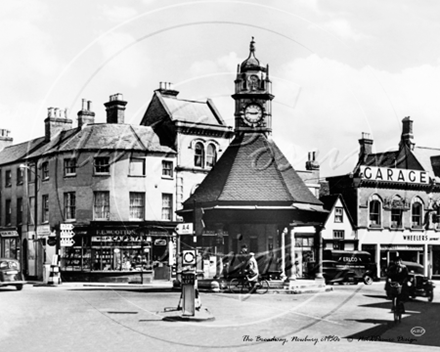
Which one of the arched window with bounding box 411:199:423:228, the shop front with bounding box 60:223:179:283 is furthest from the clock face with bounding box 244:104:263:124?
the arched window with bounding box 411:199:423:228

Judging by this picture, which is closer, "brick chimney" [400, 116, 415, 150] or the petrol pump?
the petrol pump

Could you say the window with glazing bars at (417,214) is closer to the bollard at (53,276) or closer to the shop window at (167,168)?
the shop window at (167,168)

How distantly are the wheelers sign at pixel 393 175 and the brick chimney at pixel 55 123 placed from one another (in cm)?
2164

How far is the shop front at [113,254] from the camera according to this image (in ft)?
155

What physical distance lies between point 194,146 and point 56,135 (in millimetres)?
10319

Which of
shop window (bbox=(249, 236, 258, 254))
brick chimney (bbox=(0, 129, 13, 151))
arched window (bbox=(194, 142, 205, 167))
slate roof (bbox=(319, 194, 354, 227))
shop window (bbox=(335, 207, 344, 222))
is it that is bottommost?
shop window (bbox=(249, 236, 258, 254))

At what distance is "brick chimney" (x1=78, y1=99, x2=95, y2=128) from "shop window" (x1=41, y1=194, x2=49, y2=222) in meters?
5.46

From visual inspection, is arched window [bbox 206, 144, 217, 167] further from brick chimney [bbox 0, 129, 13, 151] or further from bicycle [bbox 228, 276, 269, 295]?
brick chimney [bbox 0, 129, 13, 151]

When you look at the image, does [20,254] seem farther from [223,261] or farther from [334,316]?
[334,316]

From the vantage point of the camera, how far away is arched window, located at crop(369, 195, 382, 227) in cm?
5503

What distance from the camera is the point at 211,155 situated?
51812mm

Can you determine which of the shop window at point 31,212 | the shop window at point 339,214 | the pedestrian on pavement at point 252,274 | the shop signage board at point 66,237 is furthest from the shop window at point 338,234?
the pedestrian on pavement at point 252,274

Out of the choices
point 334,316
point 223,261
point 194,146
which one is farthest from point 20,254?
point 334,316

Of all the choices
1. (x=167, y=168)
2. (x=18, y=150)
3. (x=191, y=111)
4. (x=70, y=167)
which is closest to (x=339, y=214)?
(x=191, y=111)
